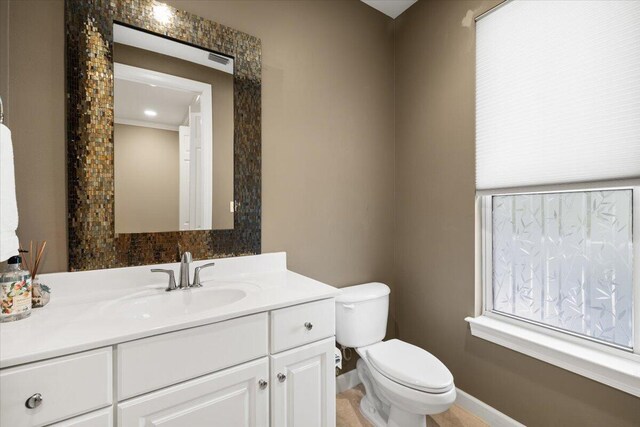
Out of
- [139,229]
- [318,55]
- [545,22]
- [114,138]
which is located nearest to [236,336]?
[139,229]

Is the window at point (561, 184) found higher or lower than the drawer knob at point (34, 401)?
higher

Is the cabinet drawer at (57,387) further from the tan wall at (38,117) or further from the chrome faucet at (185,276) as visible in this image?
the tan wall at (38,117)

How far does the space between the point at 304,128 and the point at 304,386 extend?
1329 mm

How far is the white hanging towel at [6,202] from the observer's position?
33.6 inches

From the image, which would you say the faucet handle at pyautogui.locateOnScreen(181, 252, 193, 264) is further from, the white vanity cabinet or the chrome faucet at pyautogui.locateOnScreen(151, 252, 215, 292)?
the white vanity cabinet

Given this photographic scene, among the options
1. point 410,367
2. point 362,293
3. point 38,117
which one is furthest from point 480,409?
point 38,117

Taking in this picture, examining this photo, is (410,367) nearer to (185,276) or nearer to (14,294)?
(185,276)

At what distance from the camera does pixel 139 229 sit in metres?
1.31

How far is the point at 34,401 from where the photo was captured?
72 cm

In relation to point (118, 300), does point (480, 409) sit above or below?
below

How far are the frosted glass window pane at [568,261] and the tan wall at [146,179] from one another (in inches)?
67.6

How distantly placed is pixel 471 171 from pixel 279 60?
126 centimetres

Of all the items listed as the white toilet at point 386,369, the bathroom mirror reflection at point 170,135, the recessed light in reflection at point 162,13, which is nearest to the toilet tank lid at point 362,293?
the white toilet at point 386,369

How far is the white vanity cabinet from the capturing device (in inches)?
29.5
